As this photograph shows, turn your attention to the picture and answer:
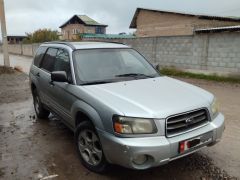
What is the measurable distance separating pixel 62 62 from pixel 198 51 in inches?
354

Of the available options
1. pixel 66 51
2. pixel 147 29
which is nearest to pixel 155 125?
pixel 66 51

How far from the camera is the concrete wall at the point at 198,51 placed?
11064 mm

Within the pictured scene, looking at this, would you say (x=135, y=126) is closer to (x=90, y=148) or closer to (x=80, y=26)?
(x=90, y=148)

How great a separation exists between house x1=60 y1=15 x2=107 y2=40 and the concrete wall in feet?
137

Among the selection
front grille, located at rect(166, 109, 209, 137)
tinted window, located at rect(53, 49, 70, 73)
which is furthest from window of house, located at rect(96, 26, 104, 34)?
front grille, located at rect(166, 109, 209, 137)

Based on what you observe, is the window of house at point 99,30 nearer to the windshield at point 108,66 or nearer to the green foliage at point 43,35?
the green foliage at point 43,35

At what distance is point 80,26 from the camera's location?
5581 cm

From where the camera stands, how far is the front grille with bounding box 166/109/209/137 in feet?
10.2

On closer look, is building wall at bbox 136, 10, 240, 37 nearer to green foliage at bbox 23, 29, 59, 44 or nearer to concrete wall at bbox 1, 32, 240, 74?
concrete wall at bbox 1, 32, 240, 74

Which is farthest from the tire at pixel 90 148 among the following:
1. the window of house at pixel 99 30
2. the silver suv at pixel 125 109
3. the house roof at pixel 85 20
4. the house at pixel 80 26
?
the window of house at pixel 99 30

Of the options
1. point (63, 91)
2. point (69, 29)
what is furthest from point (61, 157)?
point (69, 29)

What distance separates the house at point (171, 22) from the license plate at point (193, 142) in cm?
1767

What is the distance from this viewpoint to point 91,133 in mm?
3668

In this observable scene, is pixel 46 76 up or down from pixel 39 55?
down
